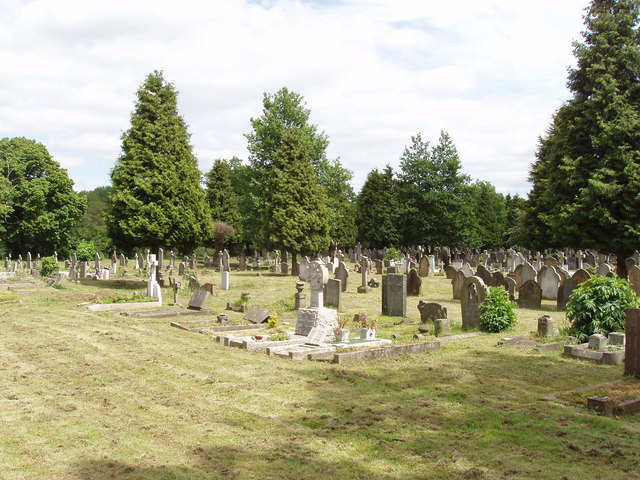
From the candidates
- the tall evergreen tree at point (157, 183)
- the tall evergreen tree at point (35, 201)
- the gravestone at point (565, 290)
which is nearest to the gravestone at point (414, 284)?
the gravestone at point (565, 290)

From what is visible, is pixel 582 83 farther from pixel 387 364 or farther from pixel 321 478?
pixel 321 478

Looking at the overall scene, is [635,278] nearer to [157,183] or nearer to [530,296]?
[530,296]

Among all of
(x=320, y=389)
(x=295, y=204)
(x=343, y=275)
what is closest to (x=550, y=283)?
(x=343, y=275)

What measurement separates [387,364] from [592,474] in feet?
18.3

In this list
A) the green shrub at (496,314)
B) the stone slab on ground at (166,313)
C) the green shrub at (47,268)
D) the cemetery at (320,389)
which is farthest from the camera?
the green shrub at (47,268)

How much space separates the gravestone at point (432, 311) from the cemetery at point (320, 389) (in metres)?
0.05

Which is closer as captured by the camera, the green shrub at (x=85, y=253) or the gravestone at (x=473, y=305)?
the gravestone at (x=473, y=305)

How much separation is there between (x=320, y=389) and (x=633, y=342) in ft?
15.6

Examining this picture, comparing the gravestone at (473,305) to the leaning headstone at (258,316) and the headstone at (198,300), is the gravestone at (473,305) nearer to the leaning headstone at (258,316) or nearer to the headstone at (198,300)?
the leaning headstone at (258,316)

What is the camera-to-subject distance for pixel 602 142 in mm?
22562

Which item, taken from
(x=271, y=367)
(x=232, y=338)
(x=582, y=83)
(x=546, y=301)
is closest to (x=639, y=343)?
(x=271, y=367)

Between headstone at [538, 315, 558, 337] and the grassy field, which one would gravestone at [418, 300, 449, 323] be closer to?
the grassy field

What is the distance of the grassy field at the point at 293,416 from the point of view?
19.3ft

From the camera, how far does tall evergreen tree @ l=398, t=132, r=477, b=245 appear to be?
5469 centimetres
